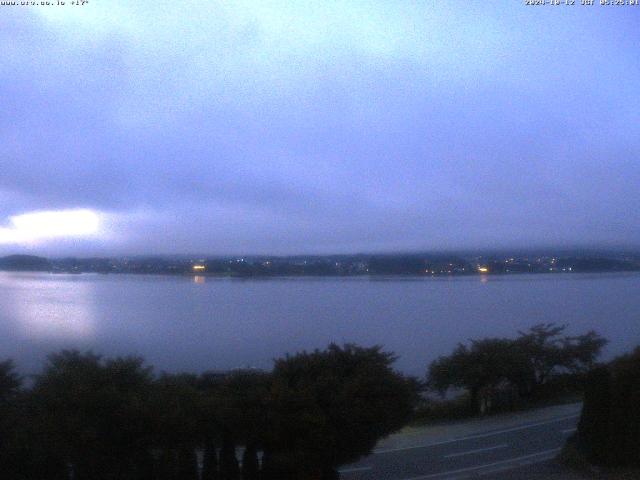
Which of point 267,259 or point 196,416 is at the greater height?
point 267,259

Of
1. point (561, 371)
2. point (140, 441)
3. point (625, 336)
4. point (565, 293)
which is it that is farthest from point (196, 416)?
point (565, 293)

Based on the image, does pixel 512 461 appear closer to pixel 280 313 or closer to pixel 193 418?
pixel 193 418

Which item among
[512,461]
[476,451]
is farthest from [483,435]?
[512,461]

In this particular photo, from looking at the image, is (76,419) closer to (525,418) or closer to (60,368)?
(60,368)

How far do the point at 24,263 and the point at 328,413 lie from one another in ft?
73.1

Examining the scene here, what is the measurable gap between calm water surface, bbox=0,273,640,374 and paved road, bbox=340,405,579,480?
22.8 ft

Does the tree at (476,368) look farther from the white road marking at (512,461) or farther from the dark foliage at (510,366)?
the white road marking at (512,461)

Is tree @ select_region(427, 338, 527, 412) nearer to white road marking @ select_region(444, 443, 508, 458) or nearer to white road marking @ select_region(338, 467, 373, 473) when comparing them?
white road marking @ select_region(444, 443, 508, 458)

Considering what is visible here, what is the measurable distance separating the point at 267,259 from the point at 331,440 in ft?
102

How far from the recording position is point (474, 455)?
1573 centimetres

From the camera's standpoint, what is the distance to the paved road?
1390cm

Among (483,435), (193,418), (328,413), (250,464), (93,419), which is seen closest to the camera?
(93,419)

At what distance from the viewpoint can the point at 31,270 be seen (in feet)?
102

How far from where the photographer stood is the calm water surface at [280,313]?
86.7ft
